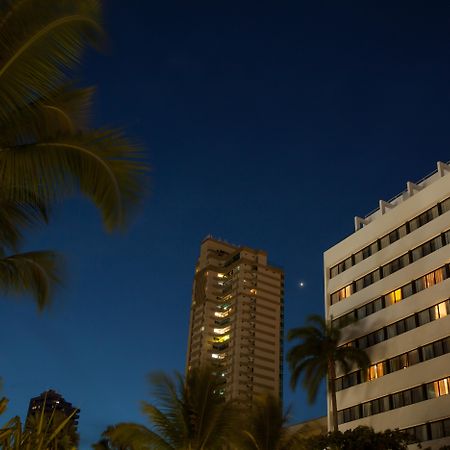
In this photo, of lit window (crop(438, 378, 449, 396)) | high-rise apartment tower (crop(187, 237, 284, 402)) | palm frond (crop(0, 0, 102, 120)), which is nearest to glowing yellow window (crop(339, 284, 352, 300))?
lit window (crop(438, 378, 449, 396))

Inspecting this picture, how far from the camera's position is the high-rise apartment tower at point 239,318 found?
475 feet

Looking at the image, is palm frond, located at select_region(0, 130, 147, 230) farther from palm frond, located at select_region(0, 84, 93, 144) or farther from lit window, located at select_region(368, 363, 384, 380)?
lit window, located at select_region(368, 363, 384, 380)

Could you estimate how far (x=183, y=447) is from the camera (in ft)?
81.0

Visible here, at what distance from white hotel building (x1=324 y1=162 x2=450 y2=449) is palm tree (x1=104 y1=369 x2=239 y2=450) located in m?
25.2

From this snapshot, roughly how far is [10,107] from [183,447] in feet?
59.5

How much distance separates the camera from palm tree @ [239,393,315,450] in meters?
33.2

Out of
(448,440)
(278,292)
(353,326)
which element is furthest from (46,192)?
(278,292)

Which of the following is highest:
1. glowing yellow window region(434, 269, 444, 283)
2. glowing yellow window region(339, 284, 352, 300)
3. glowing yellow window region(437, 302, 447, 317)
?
glowing yellow window region(339, 284, 352, 300)

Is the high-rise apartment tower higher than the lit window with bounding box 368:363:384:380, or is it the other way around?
the high-rise apartment tower

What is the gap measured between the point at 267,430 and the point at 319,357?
831 inches

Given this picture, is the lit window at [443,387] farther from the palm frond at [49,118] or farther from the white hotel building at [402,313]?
the palm frond at [49,118]

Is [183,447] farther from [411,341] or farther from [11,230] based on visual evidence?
[411,341]

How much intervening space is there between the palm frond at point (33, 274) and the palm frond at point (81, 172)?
7.44 ft

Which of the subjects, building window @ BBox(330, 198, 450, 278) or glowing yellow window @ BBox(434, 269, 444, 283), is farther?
building window @ BBox(330, 198, 450, 278)
